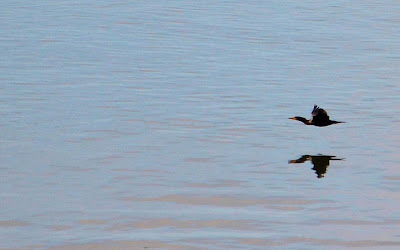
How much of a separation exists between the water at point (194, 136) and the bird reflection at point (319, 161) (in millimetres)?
49

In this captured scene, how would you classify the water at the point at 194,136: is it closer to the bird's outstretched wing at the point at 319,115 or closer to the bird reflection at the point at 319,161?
the bird reflection at the point at 319,161

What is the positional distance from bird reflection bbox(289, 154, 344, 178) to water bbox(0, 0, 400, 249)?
0.16 ft

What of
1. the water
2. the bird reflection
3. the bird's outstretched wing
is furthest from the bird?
the bird reflection

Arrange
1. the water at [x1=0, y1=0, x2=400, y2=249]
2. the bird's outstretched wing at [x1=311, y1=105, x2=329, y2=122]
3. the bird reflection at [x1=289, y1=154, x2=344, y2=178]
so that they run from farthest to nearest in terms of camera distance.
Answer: the bird's outstretched wing at [x1=311, y1=105, x2=329, y2=122], the bird reflection at [x1=289, y1=154, x2=344, y2=178], the water at [x1=0, y1=0, x2=400, y2=249]

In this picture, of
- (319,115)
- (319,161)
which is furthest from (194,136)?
(319,161)

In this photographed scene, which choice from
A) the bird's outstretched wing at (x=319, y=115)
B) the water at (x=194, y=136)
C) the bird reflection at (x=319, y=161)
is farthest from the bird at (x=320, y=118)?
the bird reflection at (x=319, y=161)

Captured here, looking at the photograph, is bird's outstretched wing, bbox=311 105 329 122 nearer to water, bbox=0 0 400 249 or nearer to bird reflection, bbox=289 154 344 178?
water, bbox=0 0 400 249

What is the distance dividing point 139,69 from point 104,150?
6.80m

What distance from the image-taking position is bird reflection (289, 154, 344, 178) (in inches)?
556

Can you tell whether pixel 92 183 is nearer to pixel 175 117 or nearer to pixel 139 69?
pixel 175 117

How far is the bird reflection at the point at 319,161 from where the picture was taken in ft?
46.3

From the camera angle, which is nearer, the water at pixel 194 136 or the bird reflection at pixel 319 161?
the water at pixel 194 136

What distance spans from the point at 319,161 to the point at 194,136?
2012mm

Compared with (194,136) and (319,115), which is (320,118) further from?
(194,136)
